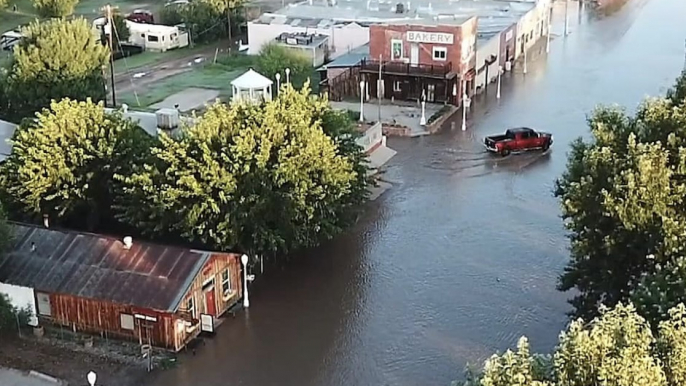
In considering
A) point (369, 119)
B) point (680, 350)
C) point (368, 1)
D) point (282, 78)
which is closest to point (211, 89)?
point (282, 78)

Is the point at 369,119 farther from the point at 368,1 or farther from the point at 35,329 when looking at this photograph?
the point at 35,329

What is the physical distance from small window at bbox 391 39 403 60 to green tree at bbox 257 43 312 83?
4507mm

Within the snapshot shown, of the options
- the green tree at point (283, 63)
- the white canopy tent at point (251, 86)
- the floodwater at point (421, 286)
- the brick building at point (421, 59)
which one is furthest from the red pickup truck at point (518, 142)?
the green tree at point (283, 63)

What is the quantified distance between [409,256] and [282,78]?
19.3 meters

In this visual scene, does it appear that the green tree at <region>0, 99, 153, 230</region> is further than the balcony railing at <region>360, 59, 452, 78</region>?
No

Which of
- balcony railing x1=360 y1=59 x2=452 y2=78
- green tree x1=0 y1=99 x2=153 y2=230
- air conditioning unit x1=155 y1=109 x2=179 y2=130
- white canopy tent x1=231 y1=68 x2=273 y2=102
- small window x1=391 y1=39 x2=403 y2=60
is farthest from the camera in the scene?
small window x1=391 y1=39 x2=403 y2=60

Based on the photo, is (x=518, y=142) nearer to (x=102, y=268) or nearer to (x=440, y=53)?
(x=440, y=53)

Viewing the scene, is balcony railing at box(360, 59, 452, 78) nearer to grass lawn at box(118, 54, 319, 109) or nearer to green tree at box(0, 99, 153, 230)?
grass lawn at box(118, 54, 319, 109)

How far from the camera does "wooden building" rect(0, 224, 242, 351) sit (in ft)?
71.2

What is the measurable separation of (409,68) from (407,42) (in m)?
1.16

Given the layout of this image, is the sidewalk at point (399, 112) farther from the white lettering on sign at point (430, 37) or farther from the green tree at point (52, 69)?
the green tree at point (52, 69)

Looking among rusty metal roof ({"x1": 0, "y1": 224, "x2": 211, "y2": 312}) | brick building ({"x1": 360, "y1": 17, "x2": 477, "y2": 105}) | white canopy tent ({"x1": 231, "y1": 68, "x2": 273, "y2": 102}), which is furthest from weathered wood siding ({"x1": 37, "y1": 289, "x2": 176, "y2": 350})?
brick building ({"x1": 360, "y1": 17, "x2": 477, "y2": 105})

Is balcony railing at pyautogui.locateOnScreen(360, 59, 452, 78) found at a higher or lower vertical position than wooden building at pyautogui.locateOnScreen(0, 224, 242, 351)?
higher

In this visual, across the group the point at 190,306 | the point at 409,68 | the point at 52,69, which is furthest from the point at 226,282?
the point at 409,68
